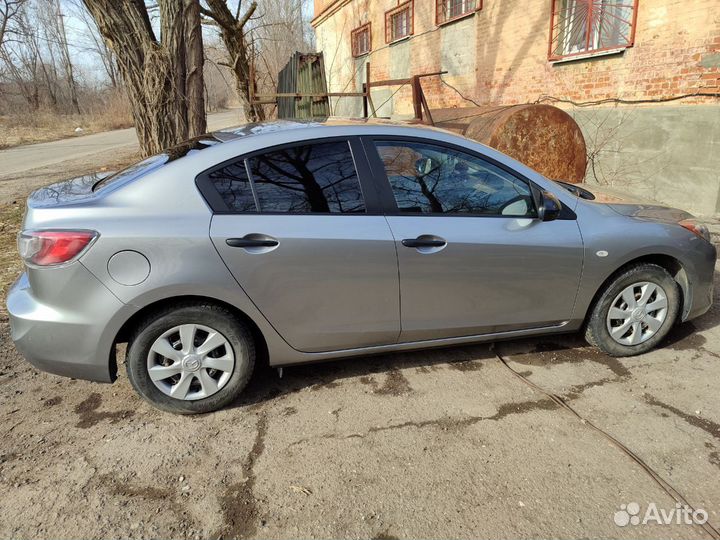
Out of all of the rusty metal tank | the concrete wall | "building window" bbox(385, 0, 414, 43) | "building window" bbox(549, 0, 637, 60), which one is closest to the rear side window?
the rusty metal tank

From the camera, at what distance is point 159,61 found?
6684 millimetres

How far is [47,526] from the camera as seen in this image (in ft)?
7.12

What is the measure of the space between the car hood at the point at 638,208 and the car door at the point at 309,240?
1684mm

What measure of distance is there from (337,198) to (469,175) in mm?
871

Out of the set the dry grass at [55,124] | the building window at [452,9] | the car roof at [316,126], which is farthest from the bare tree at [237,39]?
the dry grass at [55,124]

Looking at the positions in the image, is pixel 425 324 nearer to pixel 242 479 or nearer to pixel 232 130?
pixel 242 479

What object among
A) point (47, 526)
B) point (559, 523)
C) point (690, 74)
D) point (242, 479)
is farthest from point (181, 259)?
point (690, 74)

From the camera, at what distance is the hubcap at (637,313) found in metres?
3.49

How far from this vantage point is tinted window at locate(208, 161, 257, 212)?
2777mm

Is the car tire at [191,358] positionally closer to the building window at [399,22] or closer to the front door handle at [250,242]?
the front door handle at [250,242]

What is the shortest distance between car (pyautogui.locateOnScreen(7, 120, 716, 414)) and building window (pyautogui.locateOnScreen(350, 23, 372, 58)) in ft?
52.0

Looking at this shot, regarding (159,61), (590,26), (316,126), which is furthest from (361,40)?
(316,126)

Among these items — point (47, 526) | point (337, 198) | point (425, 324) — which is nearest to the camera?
point (47, 526)

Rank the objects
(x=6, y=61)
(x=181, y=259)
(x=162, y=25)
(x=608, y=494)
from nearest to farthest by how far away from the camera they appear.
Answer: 1. (x=608, y=494)
2. (x=181, y=259)
3. (x=162, y=25)
4. (x=6, y=61)
